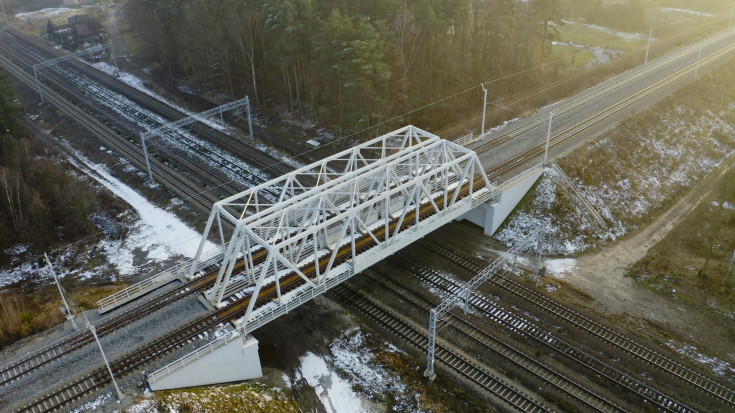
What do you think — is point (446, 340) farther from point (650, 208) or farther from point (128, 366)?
point (650, 208)

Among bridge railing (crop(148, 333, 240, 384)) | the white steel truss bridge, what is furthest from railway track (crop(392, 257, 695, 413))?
bridge railing (crop(148, 333, 240, 384))

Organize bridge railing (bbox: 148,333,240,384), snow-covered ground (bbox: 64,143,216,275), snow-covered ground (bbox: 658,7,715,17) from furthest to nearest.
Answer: snow-covered ground (bbox: 658,7,715,17) → snow-covered ground (bbox: 64,143,216,275) → bridge railing (bbox: 148,333,240,384)

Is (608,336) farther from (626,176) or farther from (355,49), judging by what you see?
(355,49)

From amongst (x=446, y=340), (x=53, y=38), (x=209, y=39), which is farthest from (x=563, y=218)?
(x=53, y=38)

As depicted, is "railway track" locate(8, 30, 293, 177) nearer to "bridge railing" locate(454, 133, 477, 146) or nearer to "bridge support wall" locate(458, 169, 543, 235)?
"bridge railing" locate(454, 133, 477, 146)

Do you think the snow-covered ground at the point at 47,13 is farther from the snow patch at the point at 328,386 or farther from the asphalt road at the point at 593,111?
the snow patch at the point at 328,386
